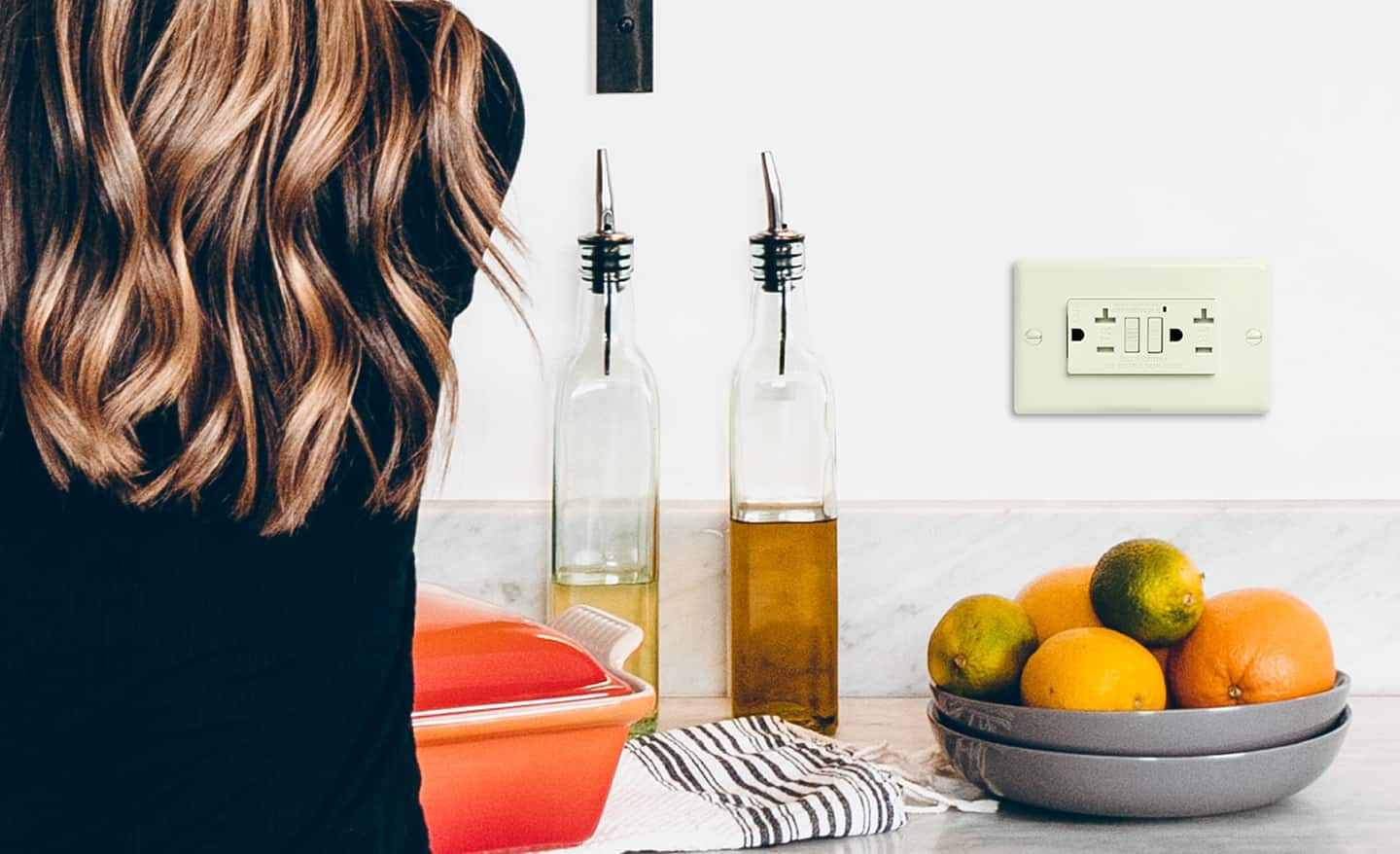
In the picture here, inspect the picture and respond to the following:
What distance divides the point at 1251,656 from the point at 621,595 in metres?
0.43

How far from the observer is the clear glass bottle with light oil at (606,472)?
1.06 metres

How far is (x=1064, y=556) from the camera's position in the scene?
1.12 meters

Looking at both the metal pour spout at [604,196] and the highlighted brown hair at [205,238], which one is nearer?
the highlighted brown hair at [205,238]

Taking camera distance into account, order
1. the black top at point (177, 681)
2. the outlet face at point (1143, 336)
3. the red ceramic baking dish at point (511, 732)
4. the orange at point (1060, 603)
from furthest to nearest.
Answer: the outlet face at point (1143, 336)
the orange at point (1060, 603)
the red ceramic baking dish at point (511, 732)
the black top at point (177, 681)

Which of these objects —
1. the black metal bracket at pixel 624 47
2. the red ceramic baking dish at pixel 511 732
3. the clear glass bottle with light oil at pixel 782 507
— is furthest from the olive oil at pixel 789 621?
the black metal bracket at pixel 624 47

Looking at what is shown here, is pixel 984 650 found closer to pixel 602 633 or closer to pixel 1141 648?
pixel 1141 648

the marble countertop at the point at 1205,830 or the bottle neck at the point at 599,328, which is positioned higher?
the bottle neck at the point at 599,328

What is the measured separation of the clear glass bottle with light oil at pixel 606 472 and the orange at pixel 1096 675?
0.32m

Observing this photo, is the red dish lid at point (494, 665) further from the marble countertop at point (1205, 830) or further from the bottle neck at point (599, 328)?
the bottle neck at point (599, 328)

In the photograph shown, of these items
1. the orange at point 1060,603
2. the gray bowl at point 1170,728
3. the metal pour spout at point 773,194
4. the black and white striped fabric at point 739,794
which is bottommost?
the black and white striped fabric at point 739,794

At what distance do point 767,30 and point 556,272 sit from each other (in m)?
0.25

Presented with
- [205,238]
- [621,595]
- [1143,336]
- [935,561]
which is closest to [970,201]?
[1143,336]

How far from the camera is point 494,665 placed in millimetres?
793

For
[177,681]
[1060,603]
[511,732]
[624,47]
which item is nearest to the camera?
[177,681]
